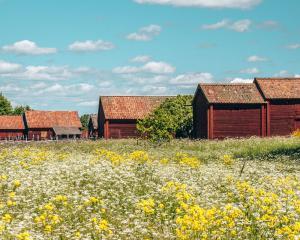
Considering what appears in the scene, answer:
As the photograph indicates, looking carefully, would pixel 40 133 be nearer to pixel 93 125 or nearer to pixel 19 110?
pixel 93 125

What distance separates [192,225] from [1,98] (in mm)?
110391

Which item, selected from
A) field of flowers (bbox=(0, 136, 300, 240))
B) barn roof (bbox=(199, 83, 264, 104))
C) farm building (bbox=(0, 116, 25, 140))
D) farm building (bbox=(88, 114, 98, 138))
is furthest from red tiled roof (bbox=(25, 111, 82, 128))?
field of flowers (bbox=(0, 136, 300, 240))

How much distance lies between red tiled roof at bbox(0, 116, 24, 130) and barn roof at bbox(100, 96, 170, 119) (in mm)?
27028

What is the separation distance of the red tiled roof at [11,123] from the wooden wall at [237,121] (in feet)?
140

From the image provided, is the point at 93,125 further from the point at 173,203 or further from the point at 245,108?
the point at 173,203

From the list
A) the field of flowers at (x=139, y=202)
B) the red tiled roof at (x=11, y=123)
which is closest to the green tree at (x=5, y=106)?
the red tiled roof at (x=11, y=123)

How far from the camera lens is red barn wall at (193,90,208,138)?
5197 centimetres

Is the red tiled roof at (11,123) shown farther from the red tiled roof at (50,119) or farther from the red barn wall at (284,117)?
the red barn wall at (284,117)

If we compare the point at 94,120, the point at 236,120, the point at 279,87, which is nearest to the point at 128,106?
A: the point at 236,120

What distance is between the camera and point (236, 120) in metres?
51.3

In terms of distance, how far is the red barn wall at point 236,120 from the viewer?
50.9 metres

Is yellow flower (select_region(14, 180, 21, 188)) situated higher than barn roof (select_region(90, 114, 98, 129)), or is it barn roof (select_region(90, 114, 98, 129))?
barn roof (select_region(90, 114, 98, 129))

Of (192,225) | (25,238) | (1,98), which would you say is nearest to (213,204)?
(192,225)

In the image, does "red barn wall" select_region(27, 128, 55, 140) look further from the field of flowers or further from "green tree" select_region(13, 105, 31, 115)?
the field of flowers
